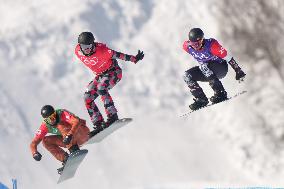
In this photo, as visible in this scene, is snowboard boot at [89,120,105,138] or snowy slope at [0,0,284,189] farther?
snowy slope at [0,0,284,189]

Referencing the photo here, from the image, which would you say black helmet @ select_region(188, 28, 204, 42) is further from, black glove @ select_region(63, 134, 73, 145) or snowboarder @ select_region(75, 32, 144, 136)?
black glove @ select_region(63, 134, 73, 145)

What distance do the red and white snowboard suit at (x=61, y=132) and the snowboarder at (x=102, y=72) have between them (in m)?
0.34

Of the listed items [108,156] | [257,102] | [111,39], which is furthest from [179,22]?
[108,156]

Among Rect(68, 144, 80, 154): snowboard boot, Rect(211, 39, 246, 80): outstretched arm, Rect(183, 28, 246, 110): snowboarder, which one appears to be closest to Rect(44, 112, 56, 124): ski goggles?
Rect(68, 144, 80, 154): snowboard boot

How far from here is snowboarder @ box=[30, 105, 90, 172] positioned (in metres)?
14.8

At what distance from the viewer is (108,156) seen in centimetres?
2952

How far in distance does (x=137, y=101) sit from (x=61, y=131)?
49.0 feet

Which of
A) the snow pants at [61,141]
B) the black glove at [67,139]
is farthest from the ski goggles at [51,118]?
the snow pants at [61,141]

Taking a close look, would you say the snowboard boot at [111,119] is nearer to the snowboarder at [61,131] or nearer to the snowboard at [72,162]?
the snowboarder at [61,131]

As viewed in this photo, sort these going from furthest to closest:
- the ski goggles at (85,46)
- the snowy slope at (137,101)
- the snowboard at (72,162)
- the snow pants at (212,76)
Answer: the snowy slope at (137,101) → the snow pants at (212,76) → the snowboard at (72,162) → the ski goggles at (85,46)

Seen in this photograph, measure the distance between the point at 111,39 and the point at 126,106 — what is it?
3631 mm

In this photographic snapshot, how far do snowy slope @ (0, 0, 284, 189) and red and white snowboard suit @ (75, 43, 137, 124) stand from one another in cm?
1320

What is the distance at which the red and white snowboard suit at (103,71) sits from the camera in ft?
48.9

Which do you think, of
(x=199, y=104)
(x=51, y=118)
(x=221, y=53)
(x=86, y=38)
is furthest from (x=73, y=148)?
(x=221, y=53)
